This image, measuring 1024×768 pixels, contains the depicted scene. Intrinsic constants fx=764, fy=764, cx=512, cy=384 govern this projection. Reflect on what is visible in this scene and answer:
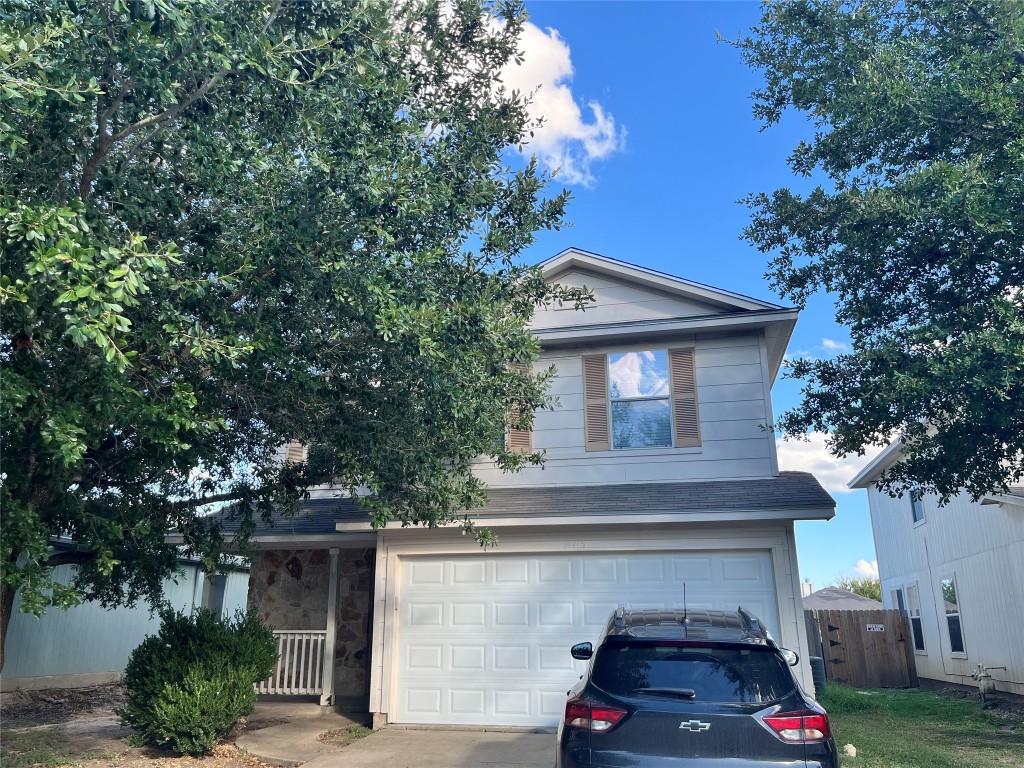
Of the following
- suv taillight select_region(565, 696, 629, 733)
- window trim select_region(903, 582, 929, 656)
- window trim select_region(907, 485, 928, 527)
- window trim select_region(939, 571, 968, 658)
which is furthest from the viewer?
window trim select_region(907, 485, 928, 527)

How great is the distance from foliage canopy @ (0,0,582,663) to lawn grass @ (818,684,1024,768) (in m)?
5.53

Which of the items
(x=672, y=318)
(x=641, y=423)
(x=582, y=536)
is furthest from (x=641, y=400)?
(x=582, y=536)

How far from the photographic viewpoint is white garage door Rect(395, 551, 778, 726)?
1034 cm

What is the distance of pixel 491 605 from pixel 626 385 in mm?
4180

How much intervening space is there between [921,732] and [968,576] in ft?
21.0

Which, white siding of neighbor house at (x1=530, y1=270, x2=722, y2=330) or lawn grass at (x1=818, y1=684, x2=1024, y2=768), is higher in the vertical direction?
white siding of neighbor house at (x1=530, y1=270, x2=722, y2=330)

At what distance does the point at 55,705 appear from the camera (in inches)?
520

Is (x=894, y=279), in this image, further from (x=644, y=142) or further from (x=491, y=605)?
(x=491, y=605)

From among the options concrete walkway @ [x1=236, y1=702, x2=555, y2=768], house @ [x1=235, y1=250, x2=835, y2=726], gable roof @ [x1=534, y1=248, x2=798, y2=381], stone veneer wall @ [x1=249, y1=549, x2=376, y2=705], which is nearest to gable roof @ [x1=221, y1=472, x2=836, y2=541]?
house @ [x1=235, y1=250, x2=835, y2=726]

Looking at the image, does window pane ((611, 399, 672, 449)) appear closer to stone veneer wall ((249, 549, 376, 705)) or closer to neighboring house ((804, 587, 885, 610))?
stone veneer wall ((249, 549, 376, 705))

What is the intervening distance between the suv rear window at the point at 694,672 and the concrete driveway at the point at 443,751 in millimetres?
4027

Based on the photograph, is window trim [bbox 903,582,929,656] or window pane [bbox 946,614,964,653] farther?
window trim [bbox 903,582,929,656]

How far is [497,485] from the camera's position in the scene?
12.6m

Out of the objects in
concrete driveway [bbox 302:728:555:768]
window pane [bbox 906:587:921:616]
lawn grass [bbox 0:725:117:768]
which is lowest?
concrete driveway [bbox 302:728:555:768]
